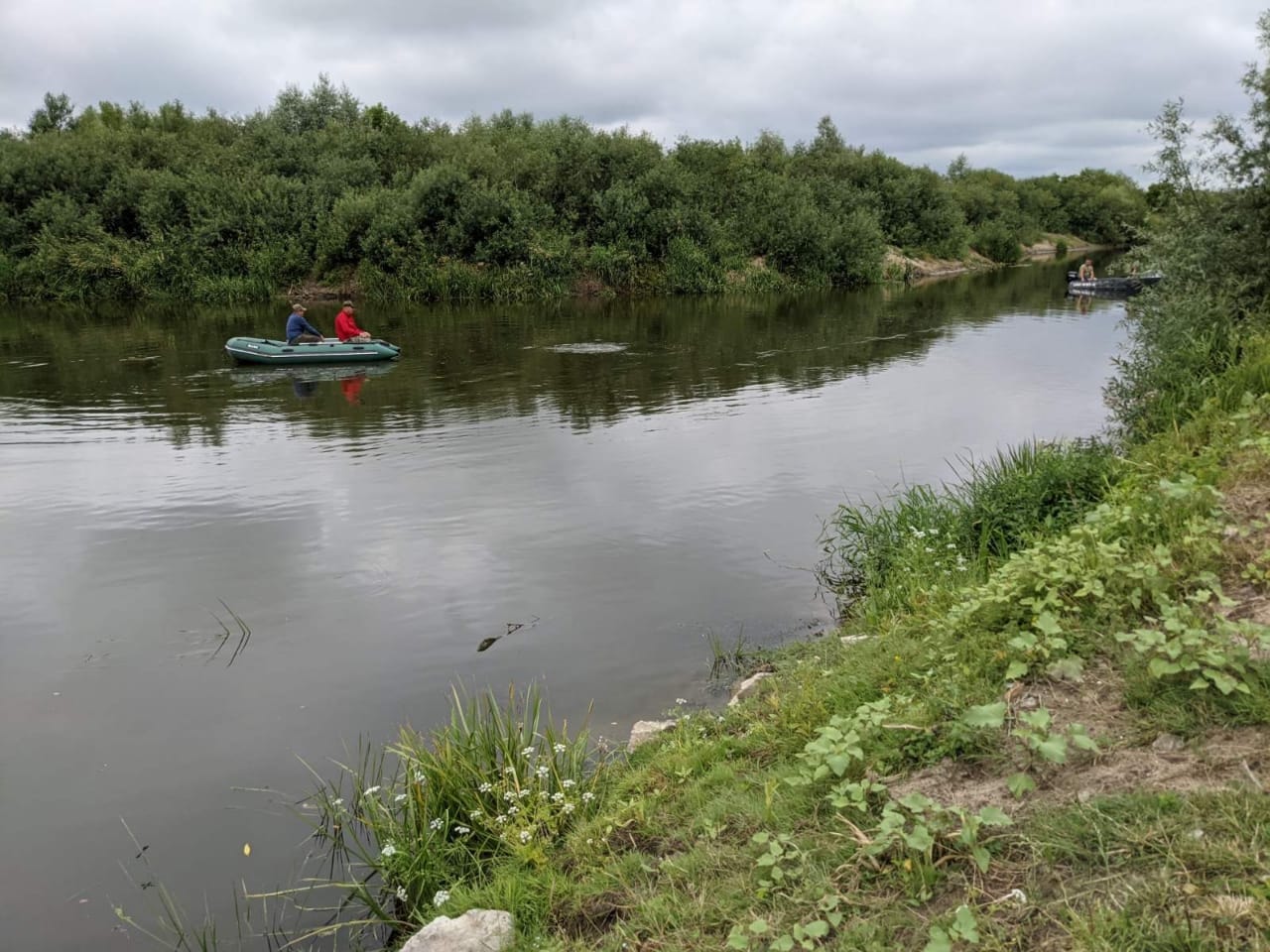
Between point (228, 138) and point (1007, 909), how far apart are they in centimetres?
5695

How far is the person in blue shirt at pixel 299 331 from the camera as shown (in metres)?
24.3

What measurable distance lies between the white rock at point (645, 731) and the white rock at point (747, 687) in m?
0.56

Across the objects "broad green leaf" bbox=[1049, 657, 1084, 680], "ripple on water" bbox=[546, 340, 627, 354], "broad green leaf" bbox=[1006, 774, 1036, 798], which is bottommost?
"broad green leaf" bbox=[1006, 774, 1036, 798]

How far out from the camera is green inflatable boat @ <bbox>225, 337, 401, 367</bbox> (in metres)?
23.3

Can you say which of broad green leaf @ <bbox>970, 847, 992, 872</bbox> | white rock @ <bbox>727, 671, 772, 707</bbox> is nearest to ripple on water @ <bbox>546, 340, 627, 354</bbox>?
white rock @ <bbox>727, 671, 772, 707</bbox>

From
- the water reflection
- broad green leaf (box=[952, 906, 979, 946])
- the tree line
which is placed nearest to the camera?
broad green leaf (box=[952, 906, 979, 946])

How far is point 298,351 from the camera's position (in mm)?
23422

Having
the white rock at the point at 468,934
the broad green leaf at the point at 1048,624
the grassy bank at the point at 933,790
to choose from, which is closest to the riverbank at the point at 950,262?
the grassy bank at the point at 933,790

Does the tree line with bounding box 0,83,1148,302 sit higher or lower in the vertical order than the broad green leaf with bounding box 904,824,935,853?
higher

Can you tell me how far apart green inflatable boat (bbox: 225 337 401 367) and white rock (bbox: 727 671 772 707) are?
62.7 ft

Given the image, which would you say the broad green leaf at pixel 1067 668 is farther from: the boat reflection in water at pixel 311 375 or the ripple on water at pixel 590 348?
the ripple on water at pixel 590 348

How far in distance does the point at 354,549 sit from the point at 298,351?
14.1 m

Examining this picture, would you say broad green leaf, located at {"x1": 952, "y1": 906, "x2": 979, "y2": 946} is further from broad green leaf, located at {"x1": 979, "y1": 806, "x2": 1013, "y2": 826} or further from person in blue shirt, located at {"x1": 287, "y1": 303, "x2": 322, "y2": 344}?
person in blue shirt, located at {"x1": 287, "y1": 303, "x2": 322, "y2": 344}

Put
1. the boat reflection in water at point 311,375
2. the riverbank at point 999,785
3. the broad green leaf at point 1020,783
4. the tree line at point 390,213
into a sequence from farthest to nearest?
the tree line at point 390,213
the boat reflection in water at point 311,375
the broad green leaf at point 1020,783
the riverbank at point 999,785
